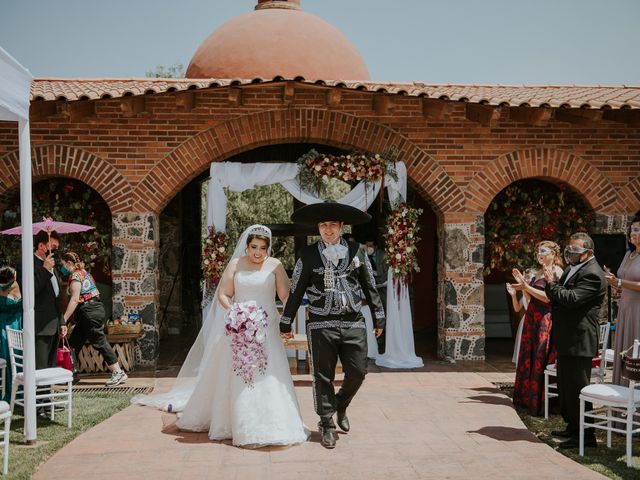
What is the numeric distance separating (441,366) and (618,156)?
4007 mm

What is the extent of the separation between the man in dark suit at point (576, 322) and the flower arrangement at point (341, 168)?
4.32m

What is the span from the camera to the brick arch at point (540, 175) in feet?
33.1

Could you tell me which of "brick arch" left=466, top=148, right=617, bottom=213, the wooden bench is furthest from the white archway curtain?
the wooden bench

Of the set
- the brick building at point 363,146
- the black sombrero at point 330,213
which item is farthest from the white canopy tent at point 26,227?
the brick building at point 363,146

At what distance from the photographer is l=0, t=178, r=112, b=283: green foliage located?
34.7 ft

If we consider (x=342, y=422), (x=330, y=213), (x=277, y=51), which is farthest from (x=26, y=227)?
(x=277, y=51)

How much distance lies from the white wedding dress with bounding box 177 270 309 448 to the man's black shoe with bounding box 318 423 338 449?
0.55ft

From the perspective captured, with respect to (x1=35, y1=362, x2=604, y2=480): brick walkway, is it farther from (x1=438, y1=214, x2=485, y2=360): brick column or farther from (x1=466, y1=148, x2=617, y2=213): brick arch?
(x1=466, y1=148, x2=617, y2=213): brick arch

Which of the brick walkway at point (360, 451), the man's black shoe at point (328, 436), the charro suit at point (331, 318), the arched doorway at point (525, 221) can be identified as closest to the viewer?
the brick walkway at point (360, 451)

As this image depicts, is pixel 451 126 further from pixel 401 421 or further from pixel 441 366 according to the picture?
pixel 401 421

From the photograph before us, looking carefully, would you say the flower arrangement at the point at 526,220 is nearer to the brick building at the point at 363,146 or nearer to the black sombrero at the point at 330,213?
the brick building at the point at 363,146

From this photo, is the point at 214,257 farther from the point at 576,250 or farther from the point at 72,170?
the point at 576,250

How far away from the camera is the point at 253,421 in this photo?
5723 mm

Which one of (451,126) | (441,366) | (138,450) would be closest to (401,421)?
(138,450)
